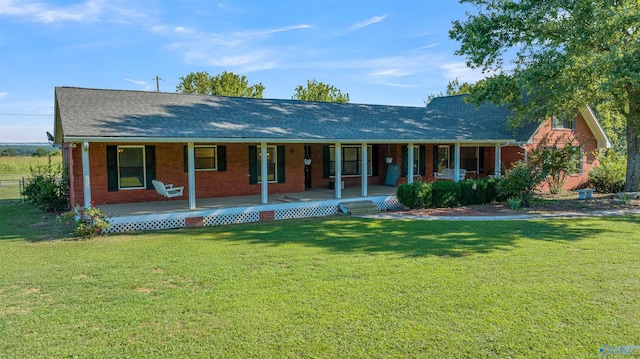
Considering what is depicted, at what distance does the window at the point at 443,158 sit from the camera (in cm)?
2120

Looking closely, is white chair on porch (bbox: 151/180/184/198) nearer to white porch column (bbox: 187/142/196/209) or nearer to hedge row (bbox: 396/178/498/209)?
white porch column (bbox: 187/142/196/209)

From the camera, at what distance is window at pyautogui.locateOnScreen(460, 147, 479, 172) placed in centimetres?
2188

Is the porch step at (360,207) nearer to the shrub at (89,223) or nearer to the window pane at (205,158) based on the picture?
the window pane at (205,158)

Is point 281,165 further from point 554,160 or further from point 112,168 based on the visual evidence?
point 554,160

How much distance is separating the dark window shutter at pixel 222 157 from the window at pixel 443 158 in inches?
403

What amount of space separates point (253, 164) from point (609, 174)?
16922 mm

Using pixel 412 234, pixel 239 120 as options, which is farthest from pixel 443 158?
pixel 412 234

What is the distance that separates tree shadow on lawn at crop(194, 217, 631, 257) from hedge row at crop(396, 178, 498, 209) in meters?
2.53

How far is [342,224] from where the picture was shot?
13.0 metres

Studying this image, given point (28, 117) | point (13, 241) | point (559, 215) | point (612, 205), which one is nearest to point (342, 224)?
point (559, 215)

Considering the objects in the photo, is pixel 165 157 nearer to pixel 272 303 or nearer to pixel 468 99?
pixel 272 303

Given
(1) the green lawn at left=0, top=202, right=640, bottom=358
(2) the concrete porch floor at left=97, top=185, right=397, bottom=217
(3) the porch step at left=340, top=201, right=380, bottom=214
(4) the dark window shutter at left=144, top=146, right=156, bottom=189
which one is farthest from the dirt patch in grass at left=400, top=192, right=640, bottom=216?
(4) the dark window shutter at left=144, top=146, right=156, bottom=189

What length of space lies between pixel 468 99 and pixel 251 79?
82.9ft

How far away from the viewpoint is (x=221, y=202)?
14.7m
